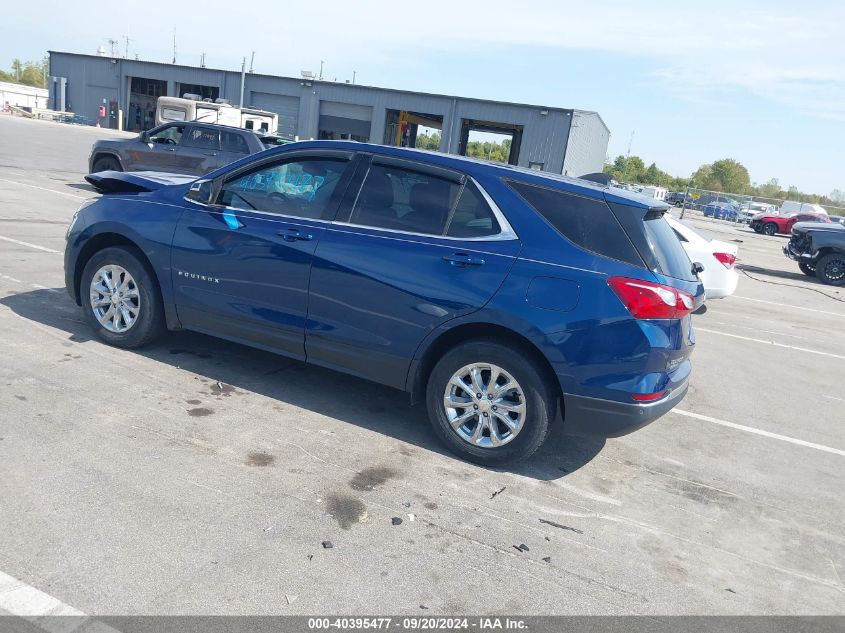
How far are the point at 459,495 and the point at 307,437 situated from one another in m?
1.08

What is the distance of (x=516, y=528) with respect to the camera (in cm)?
370

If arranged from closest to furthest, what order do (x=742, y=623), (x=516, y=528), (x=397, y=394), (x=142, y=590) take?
1. (x=142, y=590)
2. (x=742, y=623)
3. (x=516, y=528)
4. (x=397, y=394)

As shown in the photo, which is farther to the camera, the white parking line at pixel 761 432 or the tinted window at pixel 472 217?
the white parking line at pixel 761 432

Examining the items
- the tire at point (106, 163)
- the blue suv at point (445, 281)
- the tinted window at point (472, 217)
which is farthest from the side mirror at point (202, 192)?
the tire at point (106, 163)

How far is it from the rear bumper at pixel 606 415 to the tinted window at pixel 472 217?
114 cm

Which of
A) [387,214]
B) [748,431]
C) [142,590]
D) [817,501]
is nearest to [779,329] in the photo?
[748,431]

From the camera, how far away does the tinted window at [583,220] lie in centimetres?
412

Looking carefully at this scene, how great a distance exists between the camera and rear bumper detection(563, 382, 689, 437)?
4086 mm

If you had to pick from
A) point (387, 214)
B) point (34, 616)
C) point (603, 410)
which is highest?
point (387, 214)

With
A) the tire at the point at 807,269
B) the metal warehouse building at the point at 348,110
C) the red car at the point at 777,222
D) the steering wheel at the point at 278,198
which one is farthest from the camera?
the metal warehouse building at the point at 348,110

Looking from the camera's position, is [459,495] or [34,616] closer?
[34,616]

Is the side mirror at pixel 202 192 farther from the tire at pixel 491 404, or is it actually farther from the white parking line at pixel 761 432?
the white parking line at pixel 761 432

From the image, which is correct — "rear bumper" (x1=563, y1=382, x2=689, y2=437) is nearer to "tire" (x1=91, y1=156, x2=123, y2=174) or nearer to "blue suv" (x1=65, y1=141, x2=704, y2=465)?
"blue suv" (x1=65, y1=141, x2=704, y2=465)

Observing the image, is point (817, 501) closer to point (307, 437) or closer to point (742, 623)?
point (742, 623)
